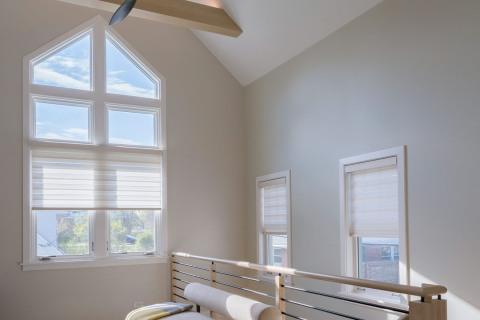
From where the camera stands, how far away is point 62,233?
576cm

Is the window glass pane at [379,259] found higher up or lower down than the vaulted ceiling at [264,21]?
lower down

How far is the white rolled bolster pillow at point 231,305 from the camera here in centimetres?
349

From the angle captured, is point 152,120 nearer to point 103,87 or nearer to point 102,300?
point 103,87

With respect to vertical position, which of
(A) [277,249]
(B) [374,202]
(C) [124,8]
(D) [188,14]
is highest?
(D) [188,14]

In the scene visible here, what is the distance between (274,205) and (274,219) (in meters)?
0.18

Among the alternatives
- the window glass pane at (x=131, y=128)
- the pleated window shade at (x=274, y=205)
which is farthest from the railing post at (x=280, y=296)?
the window glass pane at (x=131, y=128)

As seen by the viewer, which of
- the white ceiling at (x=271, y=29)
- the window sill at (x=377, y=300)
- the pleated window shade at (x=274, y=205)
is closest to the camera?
the window sill at (x=377, y=300)

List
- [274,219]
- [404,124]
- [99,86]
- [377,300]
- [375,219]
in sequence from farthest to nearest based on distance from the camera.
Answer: [274,219] → [99,86] → [375,219] → [377,300] → [404,124]

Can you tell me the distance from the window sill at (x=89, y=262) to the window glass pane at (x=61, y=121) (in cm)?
145

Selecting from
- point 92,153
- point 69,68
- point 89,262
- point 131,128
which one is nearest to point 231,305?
point 89,262

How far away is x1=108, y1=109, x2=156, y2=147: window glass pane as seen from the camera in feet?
20.1

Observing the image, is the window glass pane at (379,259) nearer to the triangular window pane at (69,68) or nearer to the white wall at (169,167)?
the white wall at (169,167)

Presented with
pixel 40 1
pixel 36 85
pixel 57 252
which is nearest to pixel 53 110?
pixel 36 85

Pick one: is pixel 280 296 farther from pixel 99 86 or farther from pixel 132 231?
pixel 99 86
